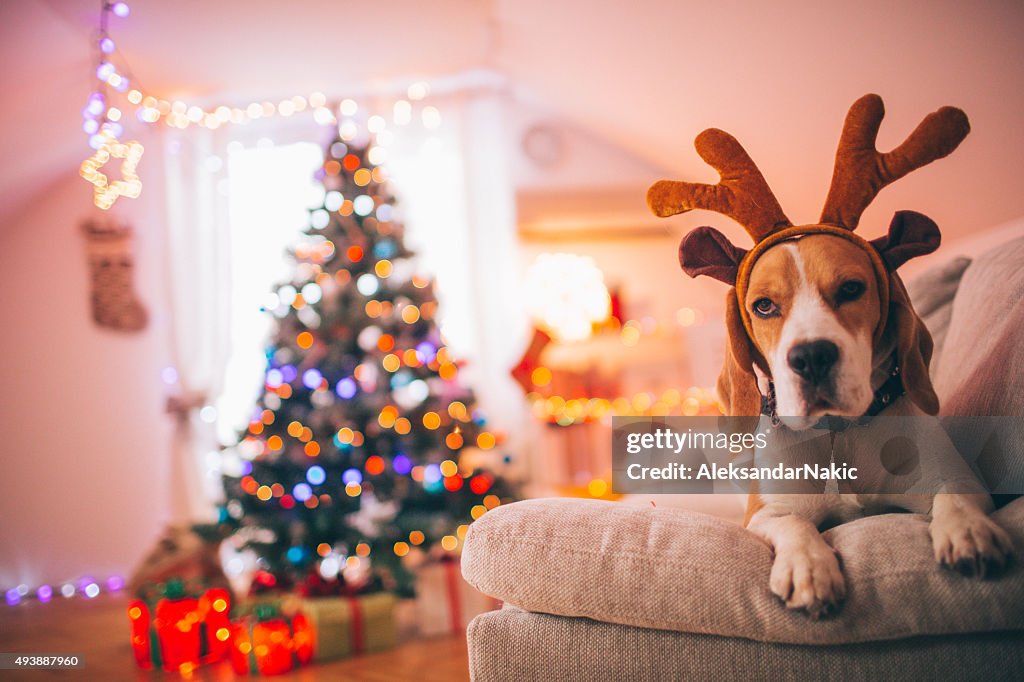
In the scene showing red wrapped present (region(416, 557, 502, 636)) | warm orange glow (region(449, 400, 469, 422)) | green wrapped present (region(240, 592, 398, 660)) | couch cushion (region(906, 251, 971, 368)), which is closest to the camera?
couch cushion (region(906, 251, 971, 368))

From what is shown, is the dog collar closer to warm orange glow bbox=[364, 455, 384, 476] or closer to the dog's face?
the dog's face

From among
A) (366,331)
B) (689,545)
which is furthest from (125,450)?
(689,545)

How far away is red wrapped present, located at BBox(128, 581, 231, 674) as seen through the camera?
2219mm

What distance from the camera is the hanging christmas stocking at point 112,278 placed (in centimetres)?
238

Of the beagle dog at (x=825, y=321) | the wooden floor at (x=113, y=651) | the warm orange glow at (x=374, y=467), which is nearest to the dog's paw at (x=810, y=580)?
the beagle dog at (x=825, y=321)

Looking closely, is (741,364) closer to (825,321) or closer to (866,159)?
(825,321)

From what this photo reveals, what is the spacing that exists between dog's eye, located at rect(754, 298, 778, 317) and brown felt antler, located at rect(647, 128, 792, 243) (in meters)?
0.11

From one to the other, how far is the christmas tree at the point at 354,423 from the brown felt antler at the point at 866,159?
76.4 inches

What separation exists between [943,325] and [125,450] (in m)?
2.42

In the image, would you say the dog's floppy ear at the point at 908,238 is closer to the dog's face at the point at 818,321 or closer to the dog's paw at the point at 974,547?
the dog's face at the point at 818,321

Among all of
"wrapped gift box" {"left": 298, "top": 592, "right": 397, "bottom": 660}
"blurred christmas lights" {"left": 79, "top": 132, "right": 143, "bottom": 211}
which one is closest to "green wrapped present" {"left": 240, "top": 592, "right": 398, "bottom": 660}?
"wrapped gift box" {"left": 298, "top": 592, "right": 397, "bottom": 660}

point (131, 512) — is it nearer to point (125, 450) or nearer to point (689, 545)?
point (125, 450)

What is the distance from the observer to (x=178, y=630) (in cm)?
224

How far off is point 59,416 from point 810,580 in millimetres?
1864
